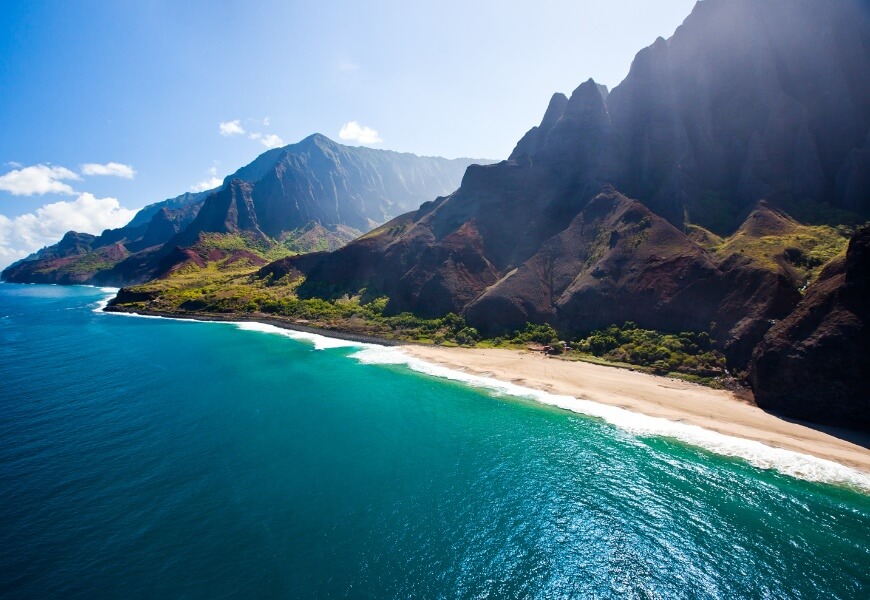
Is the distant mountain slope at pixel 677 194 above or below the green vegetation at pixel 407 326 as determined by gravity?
above

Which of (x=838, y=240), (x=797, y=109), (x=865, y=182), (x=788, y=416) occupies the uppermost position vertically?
(x=797, y=109)

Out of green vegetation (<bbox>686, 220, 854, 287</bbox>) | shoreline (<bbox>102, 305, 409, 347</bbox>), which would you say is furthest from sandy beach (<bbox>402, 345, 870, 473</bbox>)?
green vegetation (<bbox>686, 220, 854, 287</bbox>)

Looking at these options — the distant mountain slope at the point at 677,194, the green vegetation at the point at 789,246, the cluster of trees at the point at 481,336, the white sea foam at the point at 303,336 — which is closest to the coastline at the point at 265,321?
the white sea foam at the point at 303,336

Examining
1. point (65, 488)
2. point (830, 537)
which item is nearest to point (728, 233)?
point (830, 537)

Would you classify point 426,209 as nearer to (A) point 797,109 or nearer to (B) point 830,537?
(A) point 797,109

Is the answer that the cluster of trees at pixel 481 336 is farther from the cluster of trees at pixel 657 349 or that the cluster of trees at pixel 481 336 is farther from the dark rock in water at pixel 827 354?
the dark rock in water at pixel 827 354
